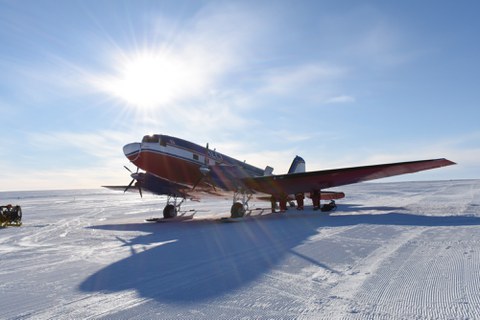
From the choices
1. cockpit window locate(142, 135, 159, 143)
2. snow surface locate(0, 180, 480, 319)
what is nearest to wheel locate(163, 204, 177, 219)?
cockpit window locate(142, 135, 159, 143)

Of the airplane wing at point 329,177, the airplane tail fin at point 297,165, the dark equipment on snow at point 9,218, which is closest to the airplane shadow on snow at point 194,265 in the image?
the airplane wing at point 329,177

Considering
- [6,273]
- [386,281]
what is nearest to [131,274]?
[6,273]

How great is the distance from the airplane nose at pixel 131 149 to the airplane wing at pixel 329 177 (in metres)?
6.28

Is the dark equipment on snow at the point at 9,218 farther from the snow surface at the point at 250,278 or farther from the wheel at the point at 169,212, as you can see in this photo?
the snow surface at the point at 250,278

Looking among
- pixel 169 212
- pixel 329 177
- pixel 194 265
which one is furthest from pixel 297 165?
pixel 194 265

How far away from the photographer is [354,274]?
23.7ft

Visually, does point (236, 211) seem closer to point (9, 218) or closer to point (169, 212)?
point (169, 212)

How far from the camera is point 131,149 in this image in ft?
62.5

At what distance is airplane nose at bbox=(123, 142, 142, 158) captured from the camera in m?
19.0

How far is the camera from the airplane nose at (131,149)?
19.0 m

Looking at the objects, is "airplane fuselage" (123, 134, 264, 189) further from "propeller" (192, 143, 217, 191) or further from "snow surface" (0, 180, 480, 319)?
"snow surface" (0, 180, 480, 319)

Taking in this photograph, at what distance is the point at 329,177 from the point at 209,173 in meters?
7.50

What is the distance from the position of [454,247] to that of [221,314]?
7768mm

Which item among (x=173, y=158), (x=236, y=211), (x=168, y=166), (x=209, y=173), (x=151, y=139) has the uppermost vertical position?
(x=151, y=139)
